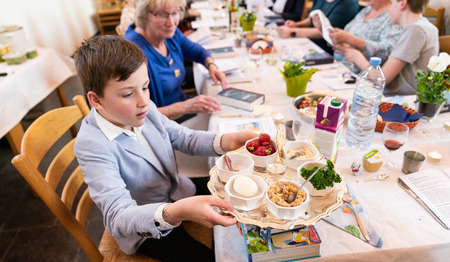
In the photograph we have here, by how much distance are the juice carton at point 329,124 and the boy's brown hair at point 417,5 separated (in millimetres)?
1267

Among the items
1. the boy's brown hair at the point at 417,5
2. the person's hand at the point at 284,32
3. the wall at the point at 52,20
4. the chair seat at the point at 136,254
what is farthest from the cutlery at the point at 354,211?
the wall at the point at 52,20

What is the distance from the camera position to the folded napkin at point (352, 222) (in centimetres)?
87

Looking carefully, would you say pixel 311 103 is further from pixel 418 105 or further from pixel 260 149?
pixel 260 149

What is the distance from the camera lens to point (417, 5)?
1851mm

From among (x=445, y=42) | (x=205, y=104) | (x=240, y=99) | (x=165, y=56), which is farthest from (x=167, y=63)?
(x=445, y=42)

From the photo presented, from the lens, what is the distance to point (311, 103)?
154cm

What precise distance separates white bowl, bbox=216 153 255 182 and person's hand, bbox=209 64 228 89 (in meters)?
0.93

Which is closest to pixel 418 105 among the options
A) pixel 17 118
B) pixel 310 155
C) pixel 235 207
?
pixel 310 155

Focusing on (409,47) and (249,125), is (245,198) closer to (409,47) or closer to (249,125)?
(249,125)

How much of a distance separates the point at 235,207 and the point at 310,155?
35 cm

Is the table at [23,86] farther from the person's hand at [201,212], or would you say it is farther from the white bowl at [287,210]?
the white bowl at [287,210]

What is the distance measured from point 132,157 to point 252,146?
0.46 m

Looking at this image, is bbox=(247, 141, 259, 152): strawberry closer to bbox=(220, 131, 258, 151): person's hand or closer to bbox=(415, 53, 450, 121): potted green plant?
bbox=(220, 131, 258, 151): person's hand

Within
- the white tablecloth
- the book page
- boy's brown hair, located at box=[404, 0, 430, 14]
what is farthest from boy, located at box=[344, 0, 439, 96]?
the white tablecloth
